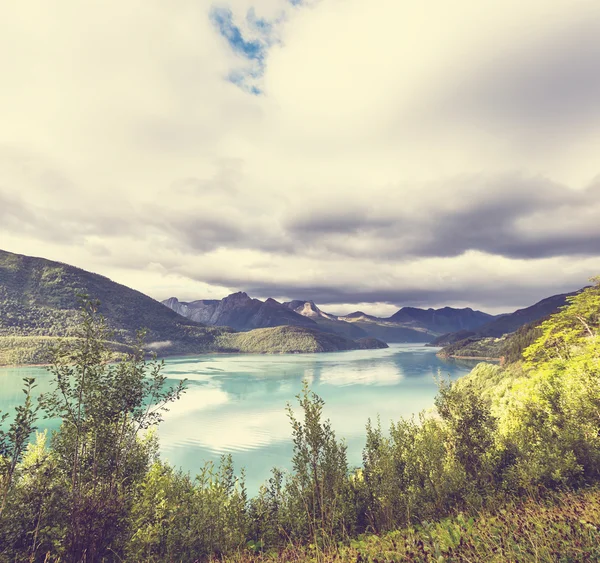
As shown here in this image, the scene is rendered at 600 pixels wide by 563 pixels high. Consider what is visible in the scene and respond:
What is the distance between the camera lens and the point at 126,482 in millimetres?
15359

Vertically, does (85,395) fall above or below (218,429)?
above

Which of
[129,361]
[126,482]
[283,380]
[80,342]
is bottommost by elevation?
[283,380]

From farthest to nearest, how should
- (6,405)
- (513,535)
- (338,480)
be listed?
(6,405)
(338,480)
(513,535)

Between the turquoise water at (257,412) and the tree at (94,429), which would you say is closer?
the tree at (94,429)

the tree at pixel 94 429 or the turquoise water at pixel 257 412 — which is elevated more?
the tree at pixel 94 429

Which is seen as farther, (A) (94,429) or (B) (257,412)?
(B) (257,412)

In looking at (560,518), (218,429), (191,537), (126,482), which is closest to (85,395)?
(126,482)

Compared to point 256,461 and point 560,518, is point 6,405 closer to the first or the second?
point 256,461

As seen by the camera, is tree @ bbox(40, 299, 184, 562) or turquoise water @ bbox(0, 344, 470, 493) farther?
turquoise water @ bbox(0, 344, 470, 493)

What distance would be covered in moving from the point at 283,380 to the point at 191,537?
18160 centimetres

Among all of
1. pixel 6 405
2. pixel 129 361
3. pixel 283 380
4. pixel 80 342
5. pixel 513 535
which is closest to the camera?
pixel 513 535

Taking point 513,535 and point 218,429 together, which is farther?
point 218,429

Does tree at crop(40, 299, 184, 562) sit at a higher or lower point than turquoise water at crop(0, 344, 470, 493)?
higher

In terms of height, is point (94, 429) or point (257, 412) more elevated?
point (94, 429)
